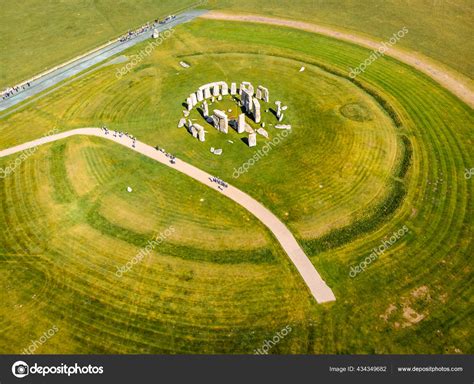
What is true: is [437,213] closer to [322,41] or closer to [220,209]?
[220,209]

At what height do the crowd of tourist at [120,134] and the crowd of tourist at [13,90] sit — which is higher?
the crowd of tourist at [13,90]

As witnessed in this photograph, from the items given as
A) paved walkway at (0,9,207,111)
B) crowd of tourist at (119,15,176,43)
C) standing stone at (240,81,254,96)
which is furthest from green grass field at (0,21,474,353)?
crowd of tourist at (119,15,176,43)

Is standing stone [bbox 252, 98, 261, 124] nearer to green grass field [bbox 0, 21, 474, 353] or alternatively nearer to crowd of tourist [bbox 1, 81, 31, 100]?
green grass field [bbox 0, 21, 474, 353]

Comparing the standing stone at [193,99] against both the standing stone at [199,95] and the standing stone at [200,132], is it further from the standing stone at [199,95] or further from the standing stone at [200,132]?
the standing stone at [200,132]

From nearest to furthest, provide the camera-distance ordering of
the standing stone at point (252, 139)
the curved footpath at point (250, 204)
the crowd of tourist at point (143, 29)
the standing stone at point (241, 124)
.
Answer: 1. the curved footpath at point (250, 204)
2. the standing stone at point (252, 139)
3. the standing stone at point (241, 124)
4. the crowd of tourist at point (143, 29)

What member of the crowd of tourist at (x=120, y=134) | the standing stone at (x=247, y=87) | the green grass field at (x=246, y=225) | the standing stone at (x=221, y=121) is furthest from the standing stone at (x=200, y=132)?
the standing stone at (x=247, y=87)

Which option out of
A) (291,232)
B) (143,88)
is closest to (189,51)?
(143,88)

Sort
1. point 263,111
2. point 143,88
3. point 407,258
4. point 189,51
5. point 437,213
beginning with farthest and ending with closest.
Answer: point 189,51 < point 143,88 < point 263,111 < point 437,213 < point 407,258
